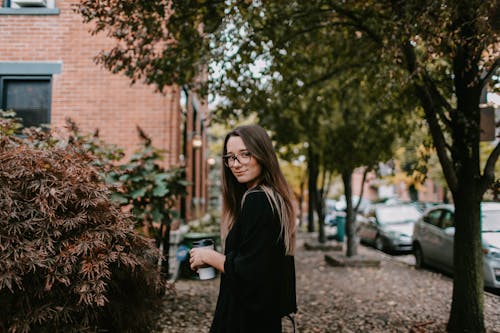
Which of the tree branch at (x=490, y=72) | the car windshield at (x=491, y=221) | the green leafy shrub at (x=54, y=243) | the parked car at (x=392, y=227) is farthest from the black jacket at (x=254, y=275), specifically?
the parked car at (x=392, y=227)

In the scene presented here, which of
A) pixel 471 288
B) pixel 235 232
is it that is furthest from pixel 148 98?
pixel 235 232

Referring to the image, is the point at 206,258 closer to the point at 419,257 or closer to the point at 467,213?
the point at 467,213

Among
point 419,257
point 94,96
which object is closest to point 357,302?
point 419,257

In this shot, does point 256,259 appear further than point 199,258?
No

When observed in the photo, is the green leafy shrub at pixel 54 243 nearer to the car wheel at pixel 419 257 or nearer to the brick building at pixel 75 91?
the brick building at pixel 75 91

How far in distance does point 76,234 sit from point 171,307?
386 centimetres

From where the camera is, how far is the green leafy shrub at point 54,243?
10.6 ft

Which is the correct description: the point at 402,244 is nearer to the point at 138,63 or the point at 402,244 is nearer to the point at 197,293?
the point at 197,293

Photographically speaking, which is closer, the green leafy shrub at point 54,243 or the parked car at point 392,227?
the green leafy shrub at point 54,243

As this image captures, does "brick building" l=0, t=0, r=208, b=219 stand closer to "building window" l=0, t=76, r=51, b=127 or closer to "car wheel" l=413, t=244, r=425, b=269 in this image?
"building window" l=0, t=76, r=51, b=127

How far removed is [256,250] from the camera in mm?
2119

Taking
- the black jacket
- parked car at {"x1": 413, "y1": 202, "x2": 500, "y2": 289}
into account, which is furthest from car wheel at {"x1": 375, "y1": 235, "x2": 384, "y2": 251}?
the black jacket

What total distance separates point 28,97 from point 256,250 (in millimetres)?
8451

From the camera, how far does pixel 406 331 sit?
5.92 m
